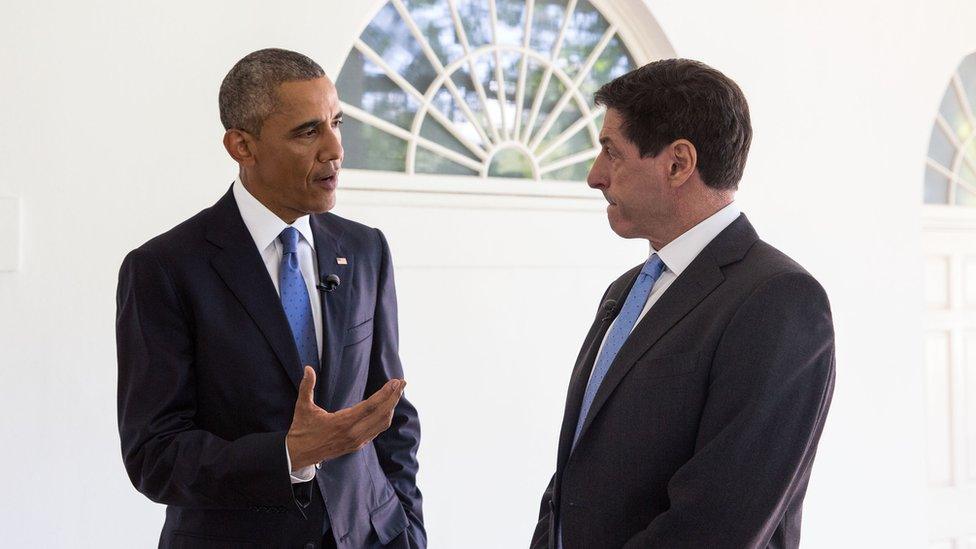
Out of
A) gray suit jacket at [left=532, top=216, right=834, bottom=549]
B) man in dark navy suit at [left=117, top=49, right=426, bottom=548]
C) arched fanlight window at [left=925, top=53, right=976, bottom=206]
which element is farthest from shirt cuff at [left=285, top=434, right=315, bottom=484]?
arched fanlight window at [left=925, top=53, right=976, bottom=206]

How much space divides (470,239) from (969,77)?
287 cm

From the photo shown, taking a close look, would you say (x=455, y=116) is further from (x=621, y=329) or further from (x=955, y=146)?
(x=955, y=146)

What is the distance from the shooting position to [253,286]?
6.39ft

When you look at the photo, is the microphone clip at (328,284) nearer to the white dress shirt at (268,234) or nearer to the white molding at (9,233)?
the white dress shirt at (268,234)

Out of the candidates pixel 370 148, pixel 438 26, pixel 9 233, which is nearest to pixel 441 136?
pixel 370 148

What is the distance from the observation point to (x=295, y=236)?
2.05 metres

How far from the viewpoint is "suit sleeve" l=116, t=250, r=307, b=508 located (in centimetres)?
179

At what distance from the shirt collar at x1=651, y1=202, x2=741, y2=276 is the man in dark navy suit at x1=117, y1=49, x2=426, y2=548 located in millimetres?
536

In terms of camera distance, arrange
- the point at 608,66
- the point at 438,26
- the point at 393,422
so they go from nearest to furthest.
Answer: the point at 393,422 < the point at 438,26 < the point at 608,66

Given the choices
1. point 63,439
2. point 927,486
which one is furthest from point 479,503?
point 927,486

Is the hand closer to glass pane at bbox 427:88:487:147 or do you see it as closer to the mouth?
the mouth

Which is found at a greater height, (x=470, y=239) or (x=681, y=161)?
(x=470, y=239)

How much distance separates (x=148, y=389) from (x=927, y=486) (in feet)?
13.8

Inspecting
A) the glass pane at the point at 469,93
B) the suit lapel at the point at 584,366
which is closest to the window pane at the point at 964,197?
the glass pane at the point at 469,93
